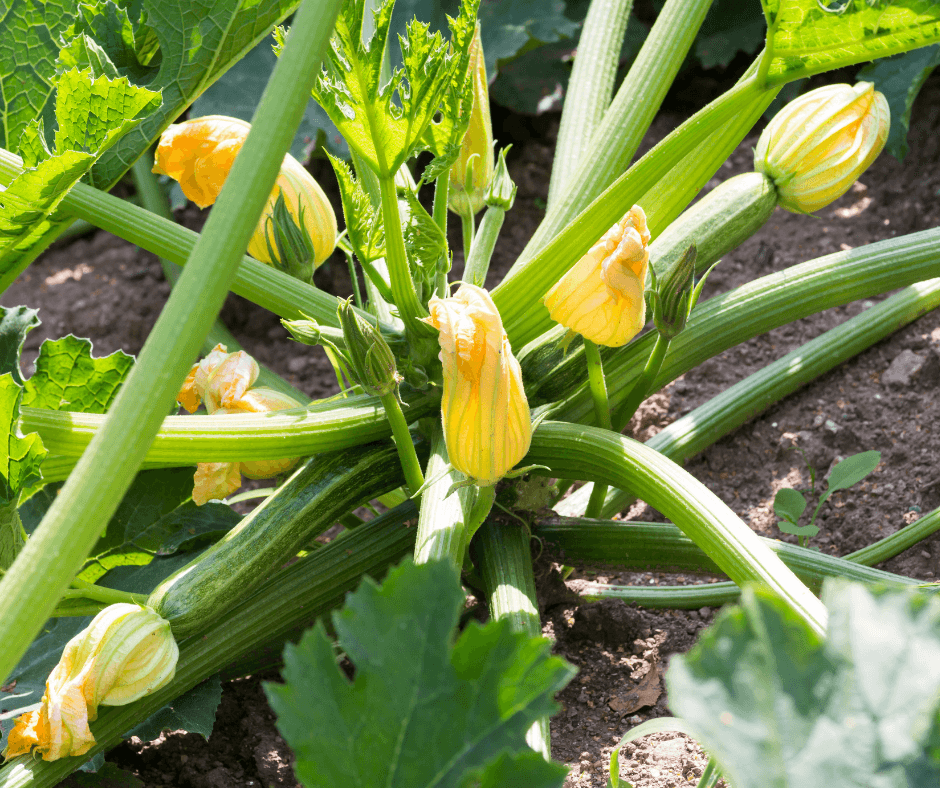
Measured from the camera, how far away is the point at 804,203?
1.55 metres

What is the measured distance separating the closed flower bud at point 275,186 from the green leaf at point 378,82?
1.27ft

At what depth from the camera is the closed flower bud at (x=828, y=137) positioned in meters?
1.47

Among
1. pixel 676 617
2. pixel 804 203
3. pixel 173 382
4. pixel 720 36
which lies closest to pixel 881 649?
pixel 173 382

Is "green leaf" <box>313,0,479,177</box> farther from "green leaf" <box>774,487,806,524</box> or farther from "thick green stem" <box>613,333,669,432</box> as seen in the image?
"green leaf" <box>774,487,806,524</box>

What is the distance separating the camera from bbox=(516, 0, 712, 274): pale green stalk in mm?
1449

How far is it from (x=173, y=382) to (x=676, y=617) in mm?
1025

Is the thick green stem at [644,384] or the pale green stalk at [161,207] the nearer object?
the thick green stem at [644,384]

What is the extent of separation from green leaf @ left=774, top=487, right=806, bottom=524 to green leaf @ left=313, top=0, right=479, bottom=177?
903mm

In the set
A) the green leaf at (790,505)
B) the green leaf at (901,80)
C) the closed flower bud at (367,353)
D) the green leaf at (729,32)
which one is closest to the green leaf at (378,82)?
the closed flower bud at (367,353)

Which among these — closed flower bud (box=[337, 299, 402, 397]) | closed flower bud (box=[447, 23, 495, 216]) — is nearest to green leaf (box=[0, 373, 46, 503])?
closed flower bud (box=[337, 299, 402, 397])

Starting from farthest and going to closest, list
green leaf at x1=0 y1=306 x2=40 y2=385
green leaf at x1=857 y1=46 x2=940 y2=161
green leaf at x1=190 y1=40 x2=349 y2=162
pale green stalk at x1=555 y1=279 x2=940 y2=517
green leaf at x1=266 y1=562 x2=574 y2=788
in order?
green leaf at x1=190 y1=40 x2=349 y2=162 < green leaf at x1=857 y1=46 x2=940 y2=161 < pale green stalk at x1=555 y1=279 x2=940 y2=517 < green leaf at x1=0 y1=306 x2=40 y2=385 < green leaf at x1=266 y1=562 x2=574 y2=788

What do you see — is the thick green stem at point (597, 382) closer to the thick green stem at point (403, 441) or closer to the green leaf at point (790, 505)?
the thick green stem at point (403, 441)

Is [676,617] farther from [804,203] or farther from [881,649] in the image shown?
[881,649]

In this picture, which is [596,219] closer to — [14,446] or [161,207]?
[14,446]
